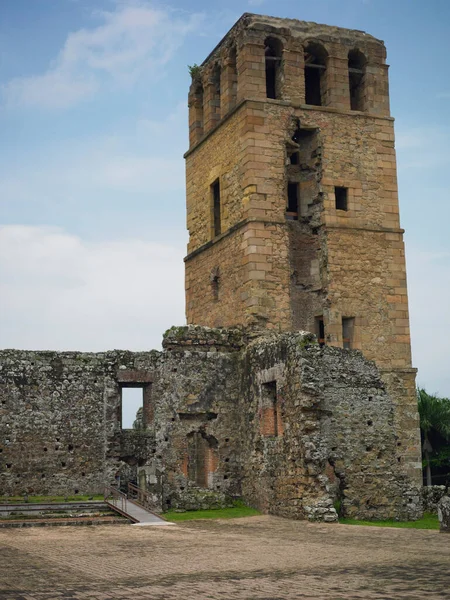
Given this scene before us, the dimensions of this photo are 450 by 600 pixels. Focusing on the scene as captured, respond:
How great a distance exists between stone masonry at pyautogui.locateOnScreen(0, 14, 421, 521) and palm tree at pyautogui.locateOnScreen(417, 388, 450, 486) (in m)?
14.7

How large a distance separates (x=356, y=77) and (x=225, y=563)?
18.1m

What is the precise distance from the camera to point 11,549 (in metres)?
13.0

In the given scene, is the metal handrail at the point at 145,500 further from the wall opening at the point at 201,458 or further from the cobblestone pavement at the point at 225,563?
the cobblestone pavement at the point at 225,563

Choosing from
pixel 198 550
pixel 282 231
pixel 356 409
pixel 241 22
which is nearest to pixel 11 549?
pixel 198 550

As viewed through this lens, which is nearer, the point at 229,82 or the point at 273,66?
the point at 229,82

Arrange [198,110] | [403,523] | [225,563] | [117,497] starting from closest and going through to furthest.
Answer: [225,563] → [403,523] → [117,497] → [198,110]

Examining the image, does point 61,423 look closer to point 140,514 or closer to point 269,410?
point 140,514

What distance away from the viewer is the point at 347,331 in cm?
2370

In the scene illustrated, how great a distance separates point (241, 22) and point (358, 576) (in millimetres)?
18532

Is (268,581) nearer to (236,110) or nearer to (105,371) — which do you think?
(105,371)

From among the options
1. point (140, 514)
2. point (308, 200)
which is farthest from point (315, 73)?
point (140, 514)

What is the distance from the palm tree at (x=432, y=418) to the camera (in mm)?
37719

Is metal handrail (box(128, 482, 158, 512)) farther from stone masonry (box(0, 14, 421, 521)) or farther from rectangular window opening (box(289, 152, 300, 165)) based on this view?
rectangular window opening (box(289, 152, 300, 165))

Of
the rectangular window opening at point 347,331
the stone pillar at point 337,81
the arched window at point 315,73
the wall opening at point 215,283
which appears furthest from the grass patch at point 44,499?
the arched window at point 315,73
